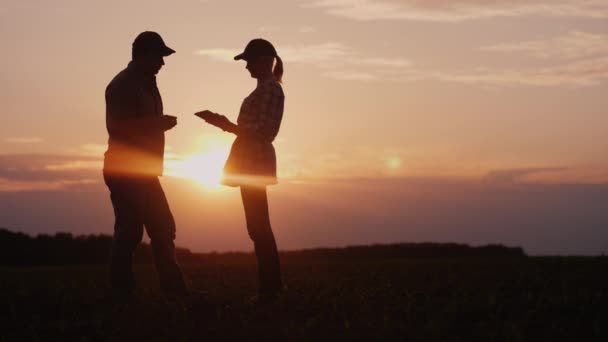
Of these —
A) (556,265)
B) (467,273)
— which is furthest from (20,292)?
(556,265)

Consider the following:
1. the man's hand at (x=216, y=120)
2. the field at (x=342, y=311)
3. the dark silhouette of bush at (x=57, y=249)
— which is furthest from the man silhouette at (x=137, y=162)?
the dark silhouette of bush at (x=57, y=249)

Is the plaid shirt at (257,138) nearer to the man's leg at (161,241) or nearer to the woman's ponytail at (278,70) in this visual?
the woman's ponytail at (278,70)

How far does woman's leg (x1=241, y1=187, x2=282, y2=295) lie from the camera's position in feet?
28.2

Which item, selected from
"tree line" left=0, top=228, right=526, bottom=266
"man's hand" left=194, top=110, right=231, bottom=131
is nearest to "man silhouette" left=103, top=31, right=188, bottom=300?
"man's hand" left=194, top=110, right=231, bottom=131

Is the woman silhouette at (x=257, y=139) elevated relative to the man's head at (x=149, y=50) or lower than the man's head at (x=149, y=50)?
lower

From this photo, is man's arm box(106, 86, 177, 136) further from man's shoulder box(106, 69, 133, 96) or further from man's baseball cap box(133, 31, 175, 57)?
man's baseball cap box(133, 31, 175, 57)

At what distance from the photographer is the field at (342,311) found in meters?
6.55

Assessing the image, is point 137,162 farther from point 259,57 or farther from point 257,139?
point 259,57

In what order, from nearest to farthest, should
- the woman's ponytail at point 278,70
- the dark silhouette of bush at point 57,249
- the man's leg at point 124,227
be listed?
the woman's ponytail at point 278,70 < the man's leg at point 124,227 < the dark silhouette of bush at point 57,249

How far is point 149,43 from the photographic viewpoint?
906 cm

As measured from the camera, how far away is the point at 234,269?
49.2 ft

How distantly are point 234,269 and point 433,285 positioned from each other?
5566 millimetres

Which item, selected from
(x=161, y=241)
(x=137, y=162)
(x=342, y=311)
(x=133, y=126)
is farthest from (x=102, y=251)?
(x=342, y=311)

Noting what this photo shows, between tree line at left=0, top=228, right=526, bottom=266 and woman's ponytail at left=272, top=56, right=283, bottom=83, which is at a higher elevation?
woman's ponytail at left=272, top=56, right=283, bottom=83
